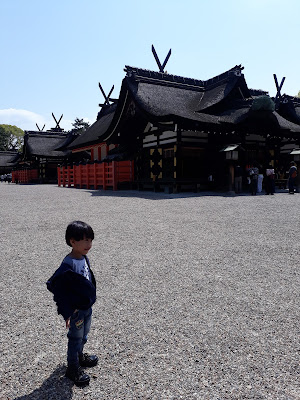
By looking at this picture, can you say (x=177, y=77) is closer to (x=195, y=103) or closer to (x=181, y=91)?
(x=181, y=91)

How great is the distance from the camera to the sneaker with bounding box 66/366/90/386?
5.21 ft

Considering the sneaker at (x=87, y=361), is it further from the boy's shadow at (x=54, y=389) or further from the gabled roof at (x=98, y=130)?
the gabled roof at (x=98, y=130)

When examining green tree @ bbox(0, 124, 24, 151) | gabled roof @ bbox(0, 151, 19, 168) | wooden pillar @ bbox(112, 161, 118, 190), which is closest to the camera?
wooden pillar @ bbox(112, 161, 118, 190)

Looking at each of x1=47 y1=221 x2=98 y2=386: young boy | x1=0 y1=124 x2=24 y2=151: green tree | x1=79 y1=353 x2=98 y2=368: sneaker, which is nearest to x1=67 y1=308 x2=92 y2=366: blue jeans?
x1=47 y1=221 x2=98 y2=386: young boy

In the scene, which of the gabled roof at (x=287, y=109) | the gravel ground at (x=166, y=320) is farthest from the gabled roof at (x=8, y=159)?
the gravel ground at (x=166, y=320)

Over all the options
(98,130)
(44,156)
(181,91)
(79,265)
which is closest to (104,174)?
(181,91)

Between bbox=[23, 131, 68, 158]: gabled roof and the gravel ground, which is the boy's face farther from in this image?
bbox=[23, 131, 68, 158]: gabled roof

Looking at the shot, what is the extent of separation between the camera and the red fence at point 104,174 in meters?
15.6

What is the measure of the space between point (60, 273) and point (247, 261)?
2602mm

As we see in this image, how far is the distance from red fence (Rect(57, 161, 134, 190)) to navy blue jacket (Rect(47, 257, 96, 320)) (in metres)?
13.9

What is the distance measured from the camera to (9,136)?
208 feet

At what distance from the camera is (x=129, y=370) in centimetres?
169

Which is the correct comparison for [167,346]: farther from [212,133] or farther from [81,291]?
[212,133]

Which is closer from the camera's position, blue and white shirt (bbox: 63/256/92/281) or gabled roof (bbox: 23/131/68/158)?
blue and white shirt (bbox: 63/256/92/281)
